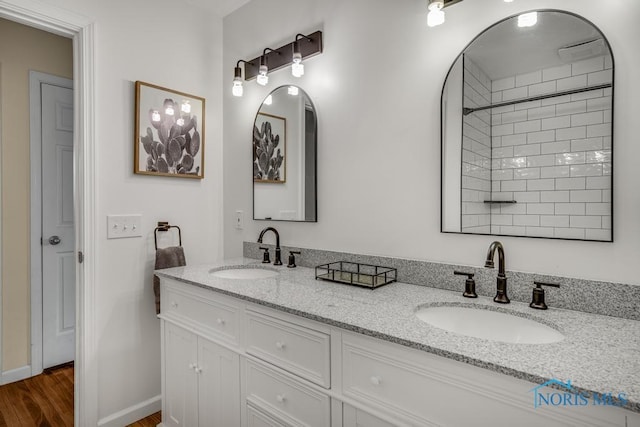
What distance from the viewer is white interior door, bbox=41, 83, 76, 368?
2520mm

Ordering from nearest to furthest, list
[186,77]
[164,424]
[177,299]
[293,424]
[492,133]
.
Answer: [293,424], [492,133], [177,299], [164,424], [186,77]

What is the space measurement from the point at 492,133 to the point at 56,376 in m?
3.11

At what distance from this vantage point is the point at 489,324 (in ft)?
3.92

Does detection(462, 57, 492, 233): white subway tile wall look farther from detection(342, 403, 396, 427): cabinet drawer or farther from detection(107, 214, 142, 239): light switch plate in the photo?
detection(107, 214, 142, 239): light switch plate

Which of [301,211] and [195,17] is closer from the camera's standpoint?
[301,211]

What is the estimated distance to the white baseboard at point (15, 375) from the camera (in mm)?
2348

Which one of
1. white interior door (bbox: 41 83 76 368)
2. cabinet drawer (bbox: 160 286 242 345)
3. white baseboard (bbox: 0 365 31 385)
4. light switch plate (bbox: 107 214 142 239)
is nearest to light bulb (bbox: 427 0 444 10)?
cabinet drawer (bbox: 160 286 242 345)

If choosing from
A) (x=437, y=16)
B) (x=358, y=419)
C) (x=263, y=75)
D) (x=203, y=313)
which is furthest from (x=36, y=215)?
(x=437, y=16)

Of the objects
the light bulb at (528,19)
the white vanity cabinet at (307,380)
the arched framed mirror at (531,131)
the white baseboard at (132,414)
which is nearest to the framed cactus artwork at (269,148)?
the white vanity cabinet at (307,380)

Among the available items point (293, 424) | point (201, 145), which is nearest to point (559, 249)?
point (293, 424)

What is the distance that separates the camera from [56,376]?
98.0 inches

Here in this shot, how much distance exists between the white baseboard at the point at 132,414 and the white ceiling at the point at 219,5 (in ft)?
7.95

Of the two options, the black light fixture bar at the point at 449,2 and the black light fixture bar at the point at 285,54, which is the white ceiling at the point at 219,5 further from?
the black light fixture bar at the point at 449,2

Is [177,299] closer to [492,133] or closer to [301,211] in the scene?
[301,211]
